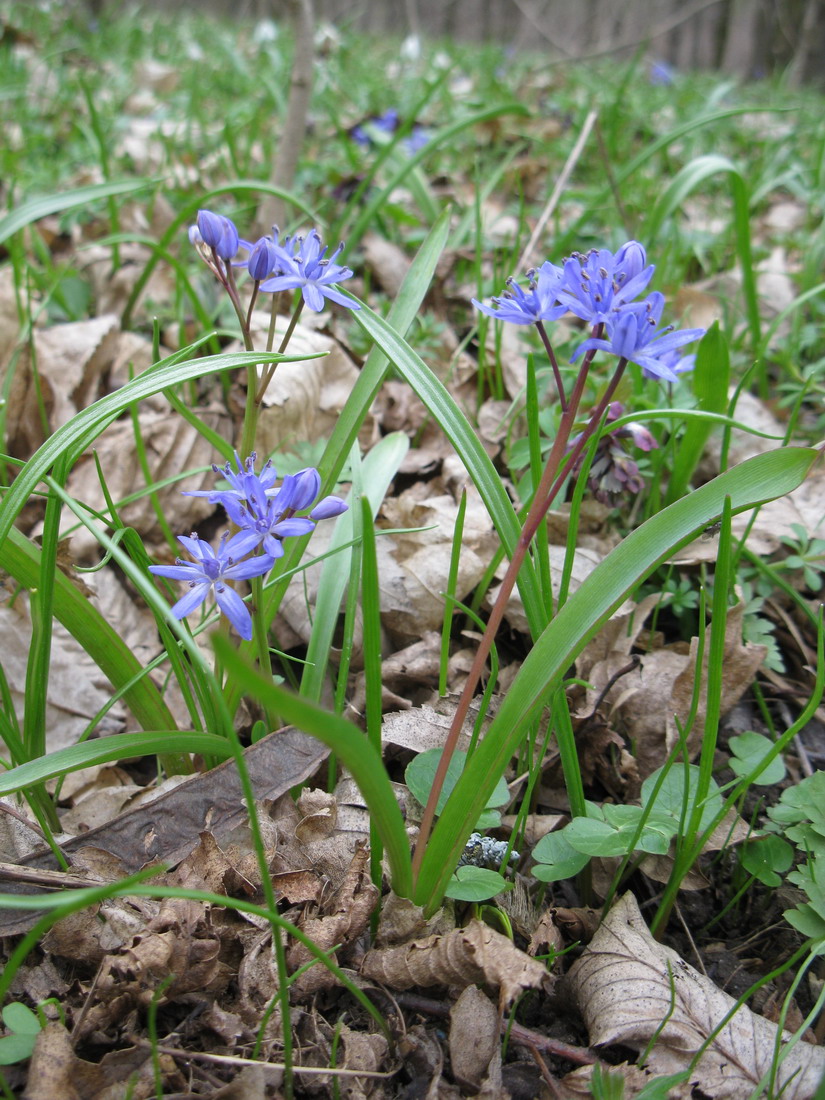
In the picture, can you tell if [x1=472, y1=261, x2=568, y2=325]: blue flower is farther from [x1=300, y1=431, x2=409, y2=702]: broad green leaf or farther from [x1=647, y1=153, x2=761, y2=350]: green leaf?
[x1=647, y1=153, x2=761, y2=350]: green leaf

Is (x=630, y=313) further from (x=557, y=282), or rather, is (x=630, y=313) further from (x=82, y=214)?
(x=82, y=214)

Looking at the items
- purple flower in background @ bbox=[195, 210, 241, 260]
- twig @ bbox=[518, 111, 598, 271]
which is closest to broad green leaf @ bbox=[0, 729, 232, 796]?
purple flower in background @ bbox=[195, 210, 241, 260]

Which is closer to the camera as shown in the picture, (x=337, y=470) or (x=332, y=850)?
(x=332, y=850)

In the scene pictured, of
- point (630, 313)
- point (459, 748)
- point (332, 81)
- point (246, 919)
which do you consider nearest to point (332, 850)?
point (246, 919)

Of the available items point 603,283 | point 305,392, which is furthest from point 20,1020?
point 305,392

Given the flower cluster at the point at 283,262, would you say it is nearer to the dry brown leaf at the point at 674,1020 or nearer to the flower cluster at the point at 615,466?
the flower cluster at the point at 615,466
